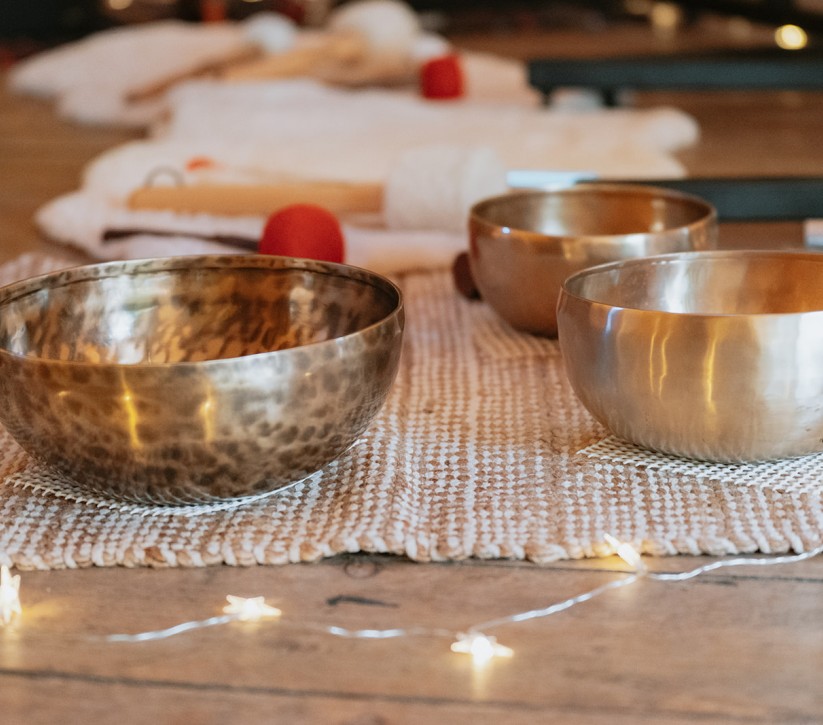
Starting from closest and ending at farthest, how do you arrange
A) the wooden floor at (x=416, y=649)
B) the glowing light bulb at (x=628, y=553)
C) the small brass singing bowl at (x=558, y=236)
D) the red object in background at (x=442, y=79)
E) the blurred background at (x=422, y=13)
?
the wooden floor at (x=416, y=649) → the glowing light bulb at (x=628, y=553) → the small brass singing bowl at (x=558, y=236) → the red object in background at (x=442, y=79) → the blurred background at (x=422, y=13)

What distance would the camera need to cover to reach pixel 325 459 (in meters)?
0.63

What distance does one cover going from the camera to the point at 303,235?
3.46 feet

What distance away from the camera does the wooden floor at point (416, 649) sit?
0.47 meters

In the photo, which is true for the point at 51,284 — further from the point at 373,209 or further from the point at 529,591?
the point at 373,209

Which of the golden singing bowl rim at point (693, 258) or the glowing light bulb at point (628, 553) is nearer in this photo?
the glowing light bulb at point (628, 553)

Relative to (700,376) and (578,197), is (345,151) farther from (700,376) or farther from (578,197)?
(700,376)

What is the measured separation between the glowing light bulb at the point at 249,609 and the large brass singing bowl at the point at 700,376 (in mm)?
234

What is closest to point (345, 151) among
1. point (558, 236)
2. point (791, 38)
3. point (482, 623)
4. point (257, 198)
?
point (257, 198)

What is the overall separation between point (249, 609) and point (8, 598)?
0.12m

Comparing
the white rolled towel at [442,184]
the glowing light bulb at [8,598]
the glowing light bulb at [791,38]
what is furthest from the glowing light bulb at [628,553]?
the glowing light bulb at [791,38]

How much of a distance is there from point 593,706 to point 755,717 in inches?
2.5

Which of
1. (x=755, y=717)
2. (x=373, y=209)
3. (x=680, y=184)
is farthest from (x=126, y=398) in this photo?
(x=680, y=184)

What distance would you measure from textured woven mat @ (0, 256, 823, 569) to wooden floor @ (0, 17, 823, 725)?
1 cm

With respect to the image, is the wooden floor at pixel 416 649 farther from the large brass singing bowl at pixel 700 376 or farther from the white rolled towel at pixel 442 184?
the white rolled towel at pixel 442 184
